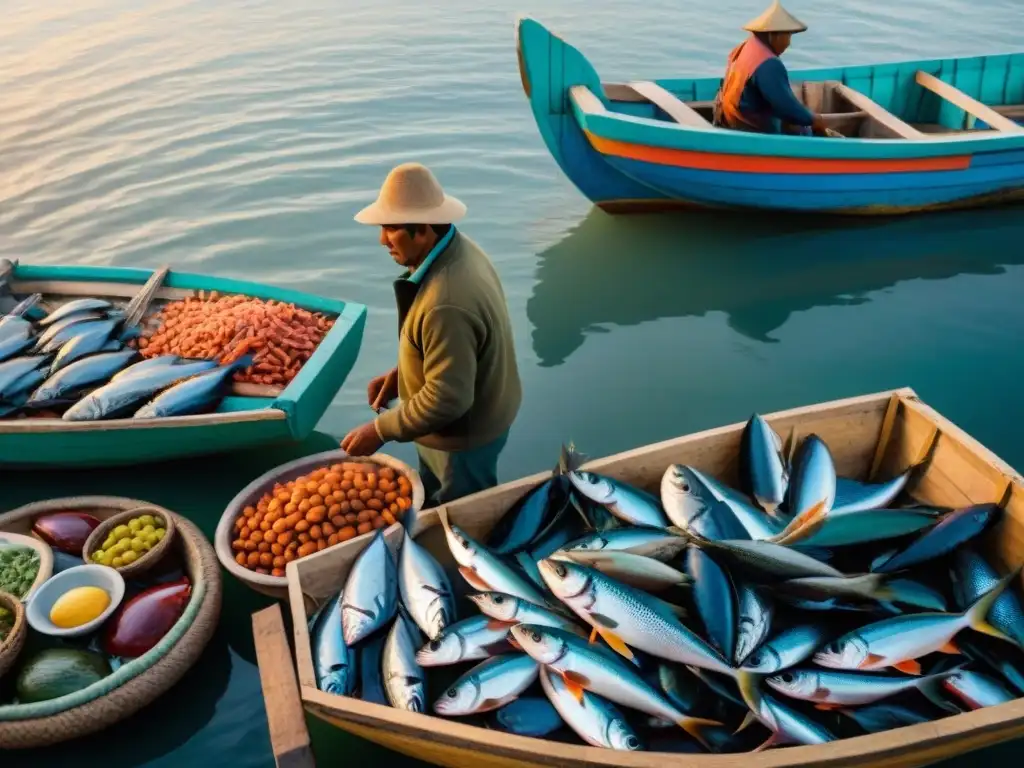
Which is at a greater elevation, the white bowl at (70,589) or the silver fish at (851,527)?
the silver fish at (851,527)

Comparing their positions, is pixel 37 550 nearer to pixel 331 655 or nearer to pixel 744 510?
pixel 331 655

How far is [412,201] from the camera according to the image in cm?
294

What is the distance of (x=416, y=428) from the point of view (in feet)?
10.6

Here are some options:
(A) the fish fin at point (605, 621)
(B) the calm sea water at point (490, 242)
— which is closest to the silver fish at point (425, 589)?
(A) the fish fin at point (605, 621)

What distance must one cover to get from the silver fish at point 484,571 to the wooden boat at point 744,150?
452cm

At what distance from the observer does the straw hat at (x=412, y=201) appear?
Result: 2.91m

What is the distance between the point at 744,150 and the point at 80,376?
513 cm

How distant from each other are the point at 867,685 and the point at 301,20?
17.2 meters

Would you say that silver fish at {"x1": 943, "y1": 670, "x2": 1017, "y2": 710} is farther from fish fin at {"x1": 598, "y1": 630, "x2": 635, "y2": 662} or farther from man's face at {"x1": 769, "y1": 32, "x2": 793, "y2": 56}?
man's face at {"x1": 769, "y1": 32, "x2": 793, "y2": 56}

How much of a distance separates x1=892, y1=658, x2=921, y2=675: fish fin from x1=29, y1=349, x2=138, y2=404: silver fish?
14.1 ft

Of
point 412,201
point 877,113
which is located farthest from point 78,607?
point 877,113

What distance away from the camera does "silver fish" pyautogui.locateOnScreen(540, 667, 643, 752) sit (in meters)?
2.44

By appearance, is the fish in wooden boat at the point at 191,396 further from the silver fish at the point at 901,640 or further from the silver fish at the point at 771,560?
the silver fish at the point at 901,640

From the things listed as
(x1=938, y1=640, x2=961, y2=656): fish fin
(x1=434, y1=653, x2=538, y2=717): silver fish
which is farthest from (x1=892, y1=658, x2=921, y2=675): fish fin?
(x1=434, y1=653, x2=538, y2=717): silver fish
